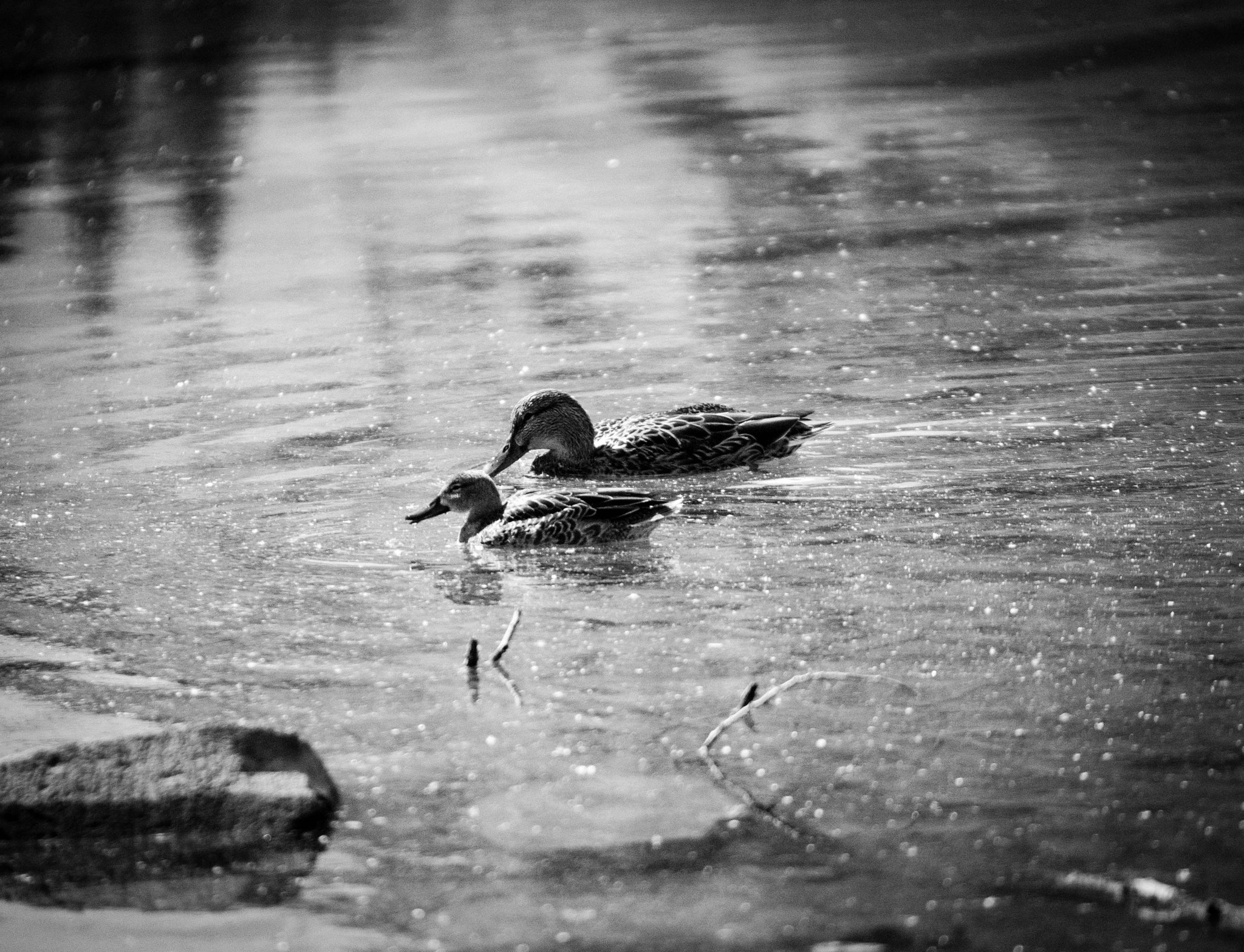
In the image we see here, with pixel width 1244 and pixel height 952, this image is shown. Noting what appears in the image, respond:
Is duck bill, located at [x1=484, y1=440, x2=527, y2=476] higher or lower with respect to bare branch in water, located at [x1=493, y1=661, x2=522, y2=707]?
lower

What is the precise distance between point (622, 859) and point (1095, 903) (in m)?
1.34

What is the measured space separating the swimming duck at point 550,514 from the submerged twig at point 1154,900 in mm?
4066

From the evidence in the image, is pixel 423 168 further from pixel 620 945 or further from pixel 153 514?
pixel 620 945

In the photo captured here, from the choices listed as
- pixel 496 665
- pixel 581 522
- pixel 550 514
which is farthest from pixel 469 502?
pixel 496 665

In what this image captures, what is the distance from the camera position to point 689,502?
10.1 m

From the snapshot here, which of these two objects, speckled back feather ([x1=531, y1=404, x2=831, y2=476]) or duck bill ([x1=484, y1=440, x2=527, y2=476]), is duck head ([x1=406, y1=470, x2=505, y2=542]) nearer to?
duck bill ([x1=484, y1=440, x2=527, y2=476])

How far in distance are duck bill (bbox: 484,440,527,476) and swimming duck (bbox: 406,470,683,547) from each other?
121 centimetres

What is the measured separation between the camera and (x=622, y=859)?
577 centimetres

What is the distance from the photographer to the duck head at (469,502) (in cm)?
942

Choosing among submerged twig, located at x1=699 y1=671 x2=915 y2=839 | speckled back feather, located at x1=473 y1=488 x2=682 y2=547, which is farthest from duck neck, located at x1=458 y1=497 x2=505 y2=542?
submerged twig, located at x1=699 y1=671 x2=915 y2=839

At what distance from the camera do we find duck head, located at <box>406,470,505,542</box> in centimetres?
942

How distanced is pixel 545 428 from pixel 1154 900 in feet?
19.6

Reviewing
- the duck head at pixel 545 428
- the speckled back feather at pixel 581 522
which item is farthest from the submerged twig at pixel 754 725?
the duck head at pixel 545 428

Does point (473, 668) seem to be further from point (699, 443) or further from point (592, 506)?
point (699, 443)
